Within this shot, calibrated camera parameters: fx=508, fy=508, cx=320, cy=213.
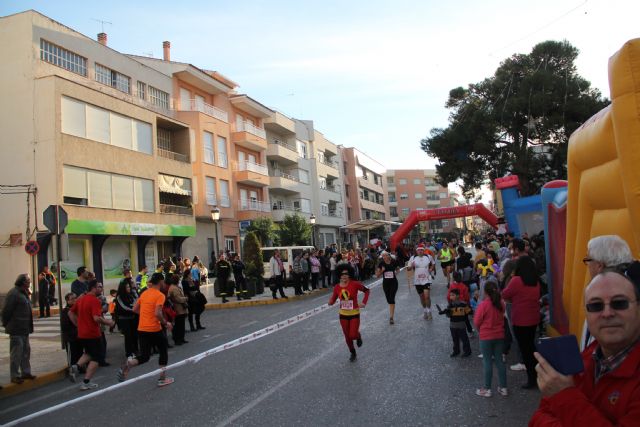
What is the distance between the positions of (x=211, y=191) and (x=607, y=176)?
31887 mm

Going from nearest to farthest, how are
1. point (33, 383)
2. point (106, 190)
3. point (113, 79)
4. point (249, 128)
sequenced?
point (33, 383) < point (106, 190) < point (113, 79) < point (249, 128)

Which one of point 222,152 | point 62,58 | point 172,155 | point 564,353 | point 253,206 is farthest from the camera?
point 253,206

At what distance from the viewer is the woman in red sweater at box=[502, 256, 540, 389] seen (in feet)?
20.2

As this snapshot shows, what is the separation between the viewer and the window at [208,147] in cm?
3431

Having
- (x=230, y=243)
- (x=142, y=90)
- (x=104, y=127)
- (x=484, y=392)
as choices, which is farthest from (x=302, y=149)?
(x=484, y=392)

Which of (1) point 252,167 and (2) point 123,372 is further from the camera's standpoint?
(1) point 252,167

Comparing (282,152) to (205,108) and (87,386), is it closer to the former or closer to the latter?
A: (205,108)

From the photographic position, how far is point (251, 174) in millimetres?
38562

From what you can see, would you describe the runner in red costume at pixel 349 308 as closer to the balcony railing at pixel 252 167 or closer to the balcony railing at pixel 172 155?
the balcony railing at pixel 172 155

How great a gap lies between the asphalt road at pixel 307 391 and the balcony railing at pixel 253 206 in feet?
91.2

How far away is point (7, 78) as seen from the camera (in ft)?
73.4

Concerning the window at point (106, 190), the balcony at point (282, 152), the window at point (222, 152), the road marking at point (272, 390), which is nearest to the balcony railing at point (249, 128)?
the balcony at point (282, 152)

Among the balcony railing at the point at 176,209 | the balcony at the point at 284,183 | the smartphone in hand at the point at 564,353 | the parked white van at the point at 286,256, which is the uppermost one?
the balcony at the point at 284,183

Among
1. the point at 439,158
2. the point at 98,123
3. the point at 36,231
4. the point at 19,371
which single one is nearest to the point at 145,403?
the point at 19,371
